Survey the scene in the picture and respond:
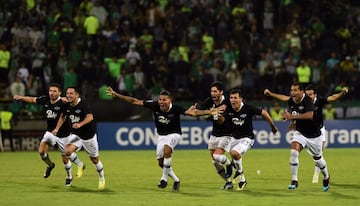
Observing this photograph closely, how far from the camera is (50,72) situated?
1332 inches

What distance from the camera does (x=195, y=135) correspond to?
34.2 m

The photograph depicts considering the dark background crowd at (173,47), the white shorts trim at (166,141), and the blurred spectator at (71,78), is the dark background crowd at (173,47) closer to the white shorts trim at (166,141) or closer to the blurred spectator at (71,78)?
the blurred spectator at (71,78)

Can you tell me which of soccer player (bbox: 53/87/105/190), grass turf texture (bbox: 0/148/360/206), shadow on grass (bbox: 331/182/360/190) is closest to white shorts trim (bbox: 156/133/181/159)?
grass turf texture (bbox: 0/148/360/206)

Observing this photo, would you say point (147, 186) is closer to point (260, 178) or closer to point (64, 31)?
point (260, 178)

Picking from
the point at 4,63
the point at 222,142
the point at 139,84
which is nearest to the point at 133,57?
the point at 139,84

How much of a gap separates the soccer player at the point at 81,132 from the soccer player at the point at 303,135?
4015mm

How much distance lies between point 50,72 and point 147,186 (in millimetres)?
14420

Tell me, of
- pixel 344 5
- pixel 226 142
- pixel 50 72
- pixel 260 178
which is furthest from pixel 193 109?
pixel 344 5

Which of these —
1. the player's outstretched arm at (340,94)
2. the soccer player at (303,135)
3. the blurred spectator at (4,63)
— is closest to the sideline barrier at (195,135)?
the blurred spectator at (4,63)

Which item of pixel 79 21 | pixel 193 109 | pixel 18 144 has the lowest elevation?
pixel 18 144

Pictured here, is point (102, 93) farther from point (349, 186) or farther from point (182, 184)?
point (349, 186)

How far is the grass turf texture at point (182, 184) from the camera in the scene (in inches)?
681

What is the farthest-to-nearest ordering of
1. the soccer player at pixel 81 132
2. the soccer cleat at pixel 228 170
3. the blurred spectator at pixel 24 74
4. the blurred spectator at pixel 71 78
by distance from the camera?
1. the blurred spectator at pixel 24 74
2. the blurred spectator at pixel 71 78
3. the soccer cleat at pixel 228 170
4. the soccer player at pixel 81 132

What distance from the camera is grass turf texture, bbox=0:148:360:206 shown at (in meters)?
17.3
